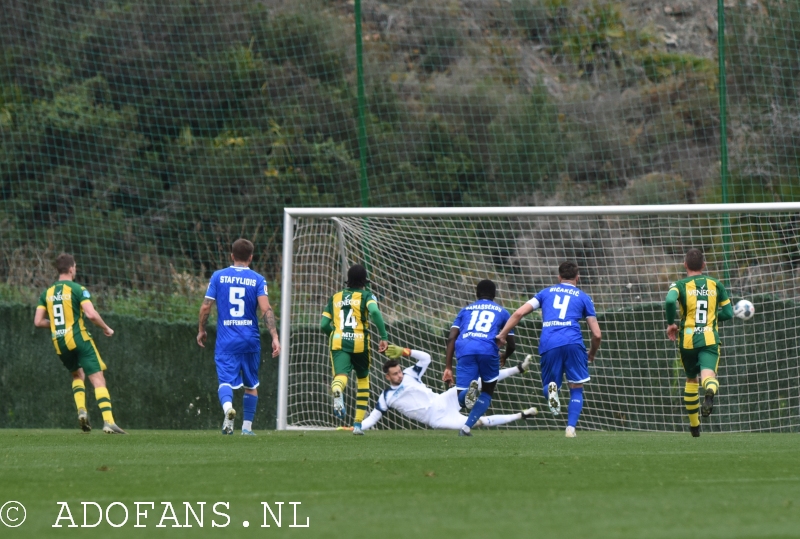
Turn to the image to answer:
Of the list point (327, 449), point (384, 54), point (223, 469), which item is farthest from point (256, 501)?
point (384, 54)

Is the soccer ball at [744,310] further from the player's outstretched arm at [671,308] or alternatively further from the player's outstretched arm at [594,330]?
the player's outstretched arm at [594,330]

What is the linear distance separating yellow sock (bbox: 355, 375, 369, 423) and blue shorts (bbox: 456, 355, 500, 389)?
93 centimetres

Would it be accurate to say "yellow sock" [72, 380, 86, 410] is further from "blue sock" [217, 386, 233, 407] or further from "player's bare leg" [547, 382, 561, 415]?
"player's bare leg" [547, 382, 561, 415]

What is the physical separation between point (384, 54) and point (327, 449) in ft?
68.9

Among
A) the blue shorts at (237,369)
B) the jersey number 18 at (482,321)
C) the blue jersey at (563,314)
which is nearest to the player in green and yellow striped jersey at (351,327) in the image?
the blue shorts at (237,369)

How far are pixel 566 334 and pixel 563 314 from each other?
20 cm

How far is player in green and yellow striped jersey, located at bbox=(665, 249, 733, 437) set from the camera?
10.9m

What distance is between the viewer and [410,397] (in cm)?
1373

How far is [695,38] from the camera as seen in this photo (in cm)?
3206

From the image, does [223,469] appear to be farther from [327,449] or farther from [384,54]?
[384,54]

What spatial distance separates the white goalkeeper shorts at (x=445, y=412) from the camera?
13844mm

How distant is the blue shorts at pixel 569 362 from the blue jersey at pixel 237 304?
2.85m

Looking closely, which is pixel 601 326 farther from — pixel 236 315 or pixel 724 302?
pixel 236 315

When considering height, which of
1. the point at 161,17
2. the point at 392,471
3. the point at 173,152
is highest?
the point at 161,17
